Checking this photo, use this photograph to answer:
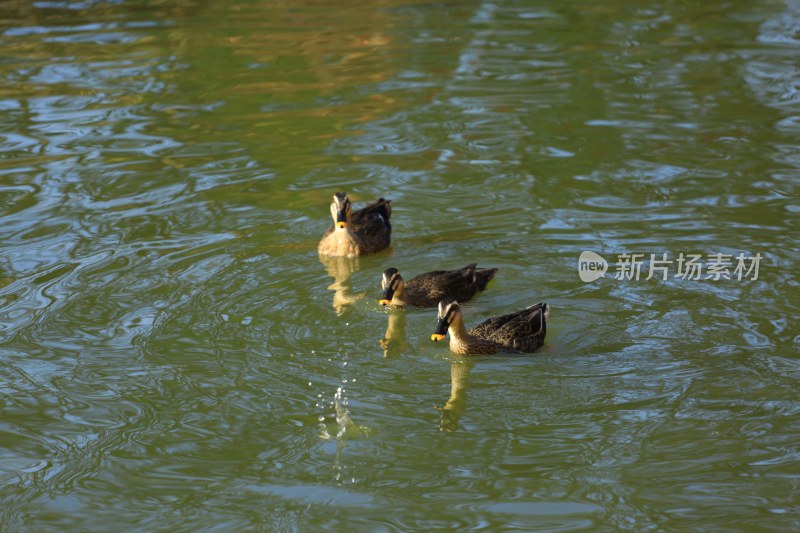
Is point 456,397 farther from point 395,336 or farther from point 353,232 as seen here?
point 353,232

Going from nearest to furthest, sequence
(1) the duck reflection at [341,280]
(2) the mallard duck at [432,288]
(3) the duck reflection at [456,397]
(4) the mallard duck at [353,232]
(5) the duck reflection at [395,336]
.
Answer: (3) the duck reflection at [456,397], (5) the duck reflection at [395,336], (2) the mallard duck at [432,288], (1) the duck reflection at [341,280], (4) the mallard duck at [353,232]

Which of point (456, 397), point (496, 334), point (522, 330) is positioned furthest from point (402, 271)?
point (456, 397)

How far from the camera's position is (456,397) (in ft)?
26.5

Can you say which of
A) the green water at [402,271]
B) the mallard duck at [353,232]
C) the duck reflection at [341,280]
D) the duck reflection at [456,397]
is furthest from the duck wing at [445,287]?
the mallard duck at [353,232]

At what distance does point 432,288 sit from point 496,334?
1036mm

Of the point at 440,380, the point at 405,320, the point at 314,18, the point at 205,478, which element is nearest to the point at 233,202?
the point at 405,320

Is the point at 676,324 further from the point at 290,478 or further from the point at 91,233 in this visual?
the point at 91,233

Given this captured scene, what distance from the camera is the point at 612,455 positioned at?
23.8 feet

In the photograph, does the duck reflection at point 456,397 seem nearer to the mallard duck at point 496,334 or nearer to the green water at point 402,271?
the green water at point 402,271

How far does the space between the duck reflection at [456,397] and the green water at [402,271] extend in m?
0.03

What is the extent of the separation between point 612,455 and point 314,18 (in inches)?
533

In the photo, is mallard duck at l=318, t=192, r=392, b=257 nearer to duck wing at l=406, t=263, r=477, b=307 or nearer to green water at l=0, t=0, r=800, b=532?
green water at l=0, t=0, r=800, b=532

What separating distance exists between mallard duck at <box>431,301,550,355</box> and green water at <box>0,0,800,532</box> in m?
0.15

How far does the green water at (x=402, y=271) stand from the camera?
23.1 ft
